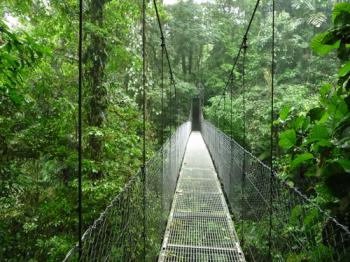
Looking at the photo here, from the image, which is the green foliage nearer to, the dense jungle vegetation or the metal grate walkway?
the dense jungle vegetation

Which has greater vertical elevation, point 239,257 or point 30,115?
point 30,115

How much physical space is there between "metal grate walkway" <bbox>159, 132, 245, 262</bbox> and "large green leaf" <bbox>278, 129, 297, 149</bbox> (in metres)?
1.24

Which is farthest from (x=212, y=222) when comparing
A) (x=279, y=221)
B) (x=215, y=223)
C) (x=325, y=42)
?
(x=325, y=42)

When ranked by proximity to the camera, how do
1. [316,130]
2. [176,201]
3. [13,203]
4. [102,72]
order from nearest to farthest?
1. [316,130]
2. [13,203]
3. [102,72]
4. [176,201]

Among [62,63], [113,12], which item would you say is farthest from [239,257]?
[113,12]

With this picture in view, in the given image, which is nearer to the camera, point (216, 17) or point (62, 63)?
point (62, 63)

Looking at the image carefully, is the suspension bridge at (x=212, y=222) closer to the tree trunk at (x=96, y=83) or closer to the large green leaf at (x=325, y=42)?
the large green leaf at (x=325, y=42)

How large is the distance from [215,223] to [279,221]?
1.31 meters

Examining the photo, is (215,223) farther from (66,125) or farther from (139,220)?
(66,125)

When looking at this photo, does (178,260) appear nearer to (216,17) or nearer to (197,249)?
(197,249)

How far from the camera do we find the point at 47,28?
2.59 m

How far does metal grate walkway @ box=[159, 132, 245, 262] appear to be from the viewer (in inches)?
82.0

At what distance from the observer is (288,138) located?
0.97 m

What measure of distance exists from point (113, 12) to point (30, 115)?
1.24 meters
